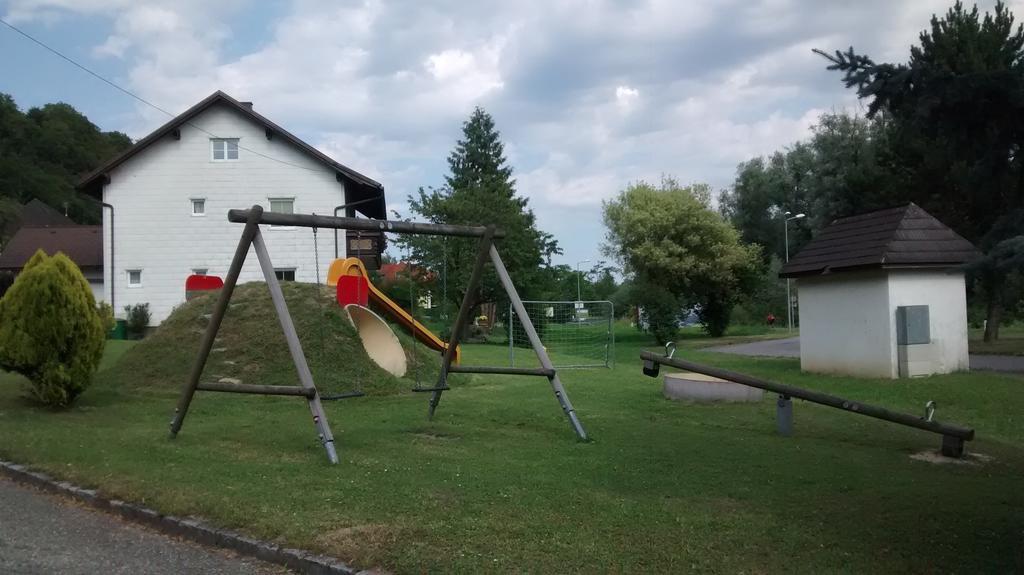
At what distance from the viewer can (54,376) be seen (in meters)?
11.4

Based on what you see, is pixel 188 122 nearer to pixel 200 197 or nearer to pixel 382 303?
pixel 200 197

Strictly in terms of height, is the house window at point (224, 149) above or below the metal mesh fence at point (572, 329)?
above

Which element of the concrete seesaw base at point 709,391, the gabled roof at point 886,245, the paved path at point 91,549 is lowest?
the paved path at point 91,549

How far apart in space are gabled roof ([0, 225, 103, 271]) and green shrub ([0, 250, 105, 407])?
1235 inches

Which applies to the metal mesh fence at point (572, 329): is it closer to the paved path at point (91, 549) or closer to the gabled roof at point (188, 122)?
the gabled roof at point (188, 122)

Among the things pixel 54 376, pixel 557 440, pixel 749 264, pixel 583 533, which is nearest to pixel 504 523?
pixel 583 533

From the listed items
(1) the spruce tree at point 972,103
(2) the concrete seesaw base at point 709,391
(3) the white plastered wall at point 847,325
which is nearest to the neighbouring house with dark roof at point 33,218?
(3) the white plastered wall at point 847,325

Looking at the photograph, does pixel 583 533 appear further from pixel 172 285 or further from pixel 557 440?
pixel 172 285

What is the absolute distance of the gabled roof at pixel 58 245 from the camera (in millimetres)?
41062

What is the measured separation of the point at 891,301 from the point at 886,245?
120 cm

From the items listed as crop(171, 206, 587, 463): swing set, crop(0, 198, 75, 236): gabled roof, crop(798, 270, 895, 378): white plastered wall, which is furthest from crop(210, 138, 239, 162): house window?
crop(0, 198, 75, 236): gabled roof

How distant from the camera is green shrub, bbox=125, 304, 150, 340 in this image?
33.7 m

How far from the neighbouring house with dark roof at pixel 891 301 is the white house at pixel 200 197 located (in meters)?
21.0

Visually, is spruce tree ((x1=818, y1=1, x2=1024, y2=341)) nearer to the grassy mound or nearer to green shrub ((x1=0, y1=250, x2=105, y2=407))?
the grassy mound
